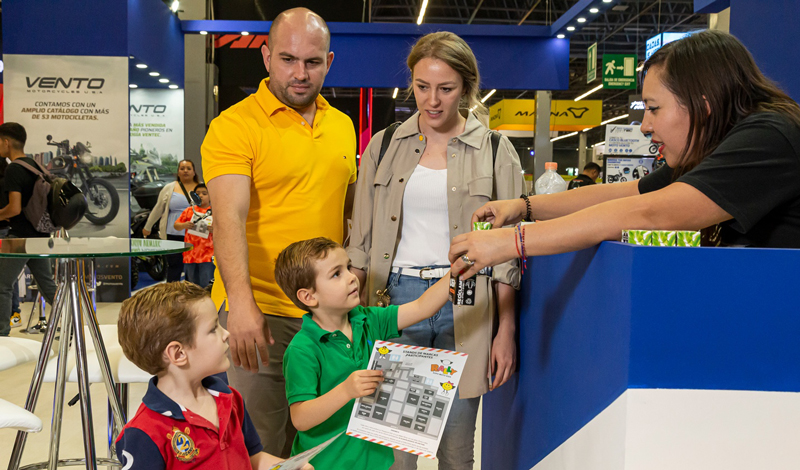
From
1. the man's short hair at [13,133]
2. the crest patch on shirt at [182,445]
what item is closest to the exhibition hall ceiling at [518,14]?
the man's short hair at [13,133]

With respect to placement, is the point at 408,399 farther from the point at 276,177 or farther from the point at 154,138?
the point at 154,138

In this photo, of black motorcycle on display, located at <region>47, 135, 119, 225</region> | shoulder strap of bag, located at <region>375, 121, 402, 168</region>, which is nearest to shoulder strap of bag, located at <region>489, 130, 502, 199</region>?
shoulder strap of bag, located at <region>375, 121, 402, 168</region>

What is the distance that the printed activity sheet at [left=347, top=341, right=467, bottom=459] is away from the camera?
4.76 feet

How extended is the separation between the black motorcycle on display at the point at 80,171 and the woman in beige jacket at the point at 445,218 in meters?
6.33

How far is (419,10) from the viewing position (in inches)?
472

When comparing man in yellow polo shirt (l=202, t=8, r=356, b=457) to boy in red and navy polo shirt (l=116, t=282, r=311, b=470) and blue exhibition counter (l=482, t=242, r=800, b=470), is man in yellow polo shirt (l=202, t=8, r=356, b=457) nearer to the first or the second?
boy in red and navy polo shirt (l=116, t=282, r=311, b=470)

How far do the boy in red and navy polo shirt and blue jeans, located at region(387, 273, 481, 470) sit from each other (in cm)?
54

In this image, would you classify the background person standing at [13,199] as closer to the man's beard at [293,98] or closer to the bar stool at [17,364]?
the bar stool at [17,364]

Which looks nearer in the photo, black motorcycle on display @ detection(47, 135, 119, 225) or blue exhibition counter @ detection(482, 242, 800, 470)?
blue exhibition counter @ detection(482, 242, 800, 470)

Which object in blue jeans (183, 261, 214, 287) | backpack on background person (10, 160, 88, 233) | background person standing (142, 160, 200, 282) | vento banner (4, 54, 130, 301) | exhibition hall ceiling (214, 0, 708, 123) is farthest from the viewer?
exhibition hall ceiling (214, 0, 708, 123)

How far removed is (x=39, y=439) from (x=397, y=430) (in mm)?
2782

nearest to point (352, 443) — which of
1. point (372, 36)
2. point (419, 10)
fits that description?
point (372, 36)

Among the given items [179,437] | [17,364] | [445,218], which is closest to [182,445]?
[179,437]

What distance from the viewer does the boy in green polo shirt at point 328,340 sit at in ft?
5.19
